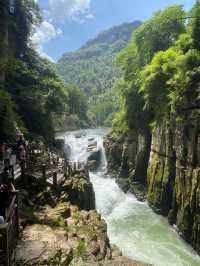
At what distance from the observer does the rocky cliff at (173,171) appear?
18703 millimetres

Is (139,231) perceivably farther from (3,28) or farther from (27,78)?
(3,28)

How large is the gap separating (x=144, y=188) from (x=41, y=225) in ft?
58.7

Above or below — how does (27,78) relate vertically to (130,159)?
above

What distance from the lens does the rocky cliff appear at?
1870 centimetres

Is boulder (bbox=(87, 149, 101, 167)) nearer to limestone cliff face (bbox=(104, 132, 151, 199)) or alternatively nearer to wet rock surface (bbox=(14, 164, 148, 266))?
Result: limestone cliff face (bbox=(104, 132, 151, 199))

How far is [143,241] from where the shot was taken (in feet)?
64.0

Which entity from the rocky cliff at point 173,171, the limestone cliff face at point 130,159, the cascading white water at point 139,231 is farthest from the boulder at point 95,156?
the rocky cliff at point 173,171

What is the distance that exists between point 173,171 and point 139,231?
17.4 ft

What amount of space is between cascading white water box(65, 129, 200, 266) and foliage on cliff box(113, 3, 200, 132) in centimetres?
766

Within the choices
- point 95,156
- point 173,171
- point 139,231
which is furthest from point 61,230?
point 95,156

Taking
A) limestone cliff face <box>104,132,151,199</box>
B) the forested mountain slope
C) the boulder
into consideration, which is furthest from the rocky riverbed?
the boulder

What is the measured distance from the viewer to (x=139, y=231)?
21.1 metres

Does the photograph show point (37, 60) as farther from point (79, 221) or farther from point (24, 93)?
point (79, 221)

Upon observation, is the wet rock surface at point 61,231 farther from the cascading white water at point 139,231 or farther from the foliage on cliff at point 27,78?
the foliage on cliff at point 27,78
